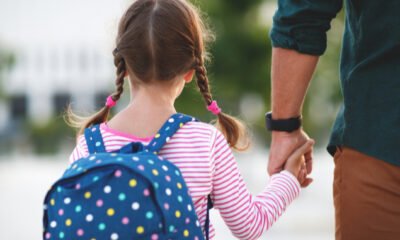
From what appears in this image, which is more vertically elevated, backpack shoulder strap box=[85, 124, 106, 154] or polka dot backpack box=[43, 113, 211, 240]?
backpack shoulder strap box=[85, 124, 106, 154]

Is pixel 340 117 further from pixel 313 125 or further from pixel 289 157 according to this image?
pixel 313 125

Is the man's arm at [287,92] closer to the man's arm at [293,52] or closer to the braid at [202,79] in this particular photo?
the man's arm at [293,52]

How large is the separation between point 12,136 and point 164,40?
59.2 metres

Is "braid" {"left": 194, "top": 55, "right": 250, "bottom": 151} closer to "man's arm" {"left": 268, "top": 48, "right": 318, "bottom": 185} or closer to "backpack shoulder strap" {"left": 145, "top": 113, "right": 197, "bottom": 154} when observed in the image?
"man's arm" {"left": 268, "top": 48, "right": 318, "bottom": 185}

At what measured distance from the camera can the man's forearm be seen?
3146 mm

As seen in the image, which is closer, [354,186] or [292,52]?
[354,186]

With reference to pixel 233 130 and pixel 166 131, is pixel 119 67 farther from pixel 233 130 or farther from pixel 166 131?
pixel 233 130

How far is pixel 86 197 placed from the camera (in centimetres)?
251

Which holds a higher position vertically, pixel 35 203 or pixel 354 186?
pixel 354 186

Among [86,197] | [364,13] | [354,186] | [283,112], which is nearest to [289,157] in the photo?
[283,112]

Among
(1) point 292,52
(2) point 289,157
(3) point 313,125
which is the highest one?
(1) point 292,52

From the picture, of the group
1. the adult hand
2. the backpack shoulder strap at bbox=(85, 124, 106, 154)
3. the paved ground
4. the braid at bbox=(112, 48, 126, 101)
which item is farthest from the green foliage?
the backpack shoulder strap at bbox=(85, 124, 106, 154)

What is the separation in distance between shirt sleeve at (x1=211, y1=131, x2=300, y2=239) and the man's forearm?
0.33m

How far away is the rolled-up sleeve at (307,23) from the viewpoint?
306cm
